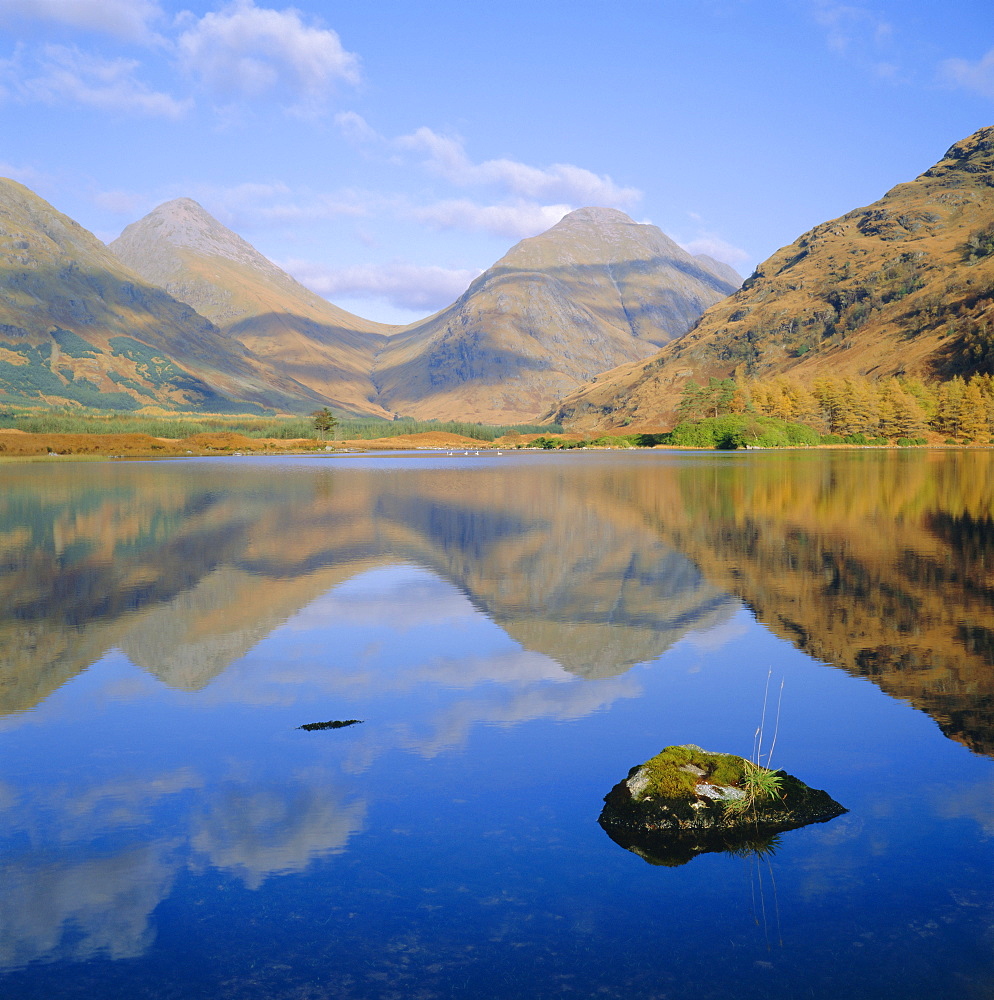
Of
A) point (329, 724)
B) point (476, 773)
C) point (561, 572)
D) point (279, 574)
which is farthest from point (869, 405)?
point (476, 773)

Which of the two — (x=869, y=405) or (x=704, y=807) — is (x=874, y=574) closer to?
(x=704, y=807)

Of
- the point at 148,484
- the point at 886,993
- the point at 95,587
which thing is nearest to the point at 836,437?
the point at 148,484

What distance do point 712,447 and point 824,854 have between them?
496 ft

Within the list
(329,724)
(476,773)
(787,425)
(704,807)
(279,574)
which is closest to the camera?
(704,807)

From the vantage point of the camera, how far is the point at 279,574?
24.4m

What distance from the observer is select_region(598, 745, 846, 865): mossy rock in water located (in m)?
8.53

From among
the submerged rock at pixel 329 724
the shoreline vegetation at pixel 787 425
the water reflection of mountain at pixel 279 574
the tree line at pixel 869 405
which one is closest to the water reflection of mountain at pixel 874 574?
the water reflection of mountain at pixel 279 574

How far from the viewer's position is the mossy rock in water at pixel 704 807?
8.53m

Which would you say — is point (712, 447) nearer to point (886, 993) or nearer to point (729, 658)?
point (729, 658)

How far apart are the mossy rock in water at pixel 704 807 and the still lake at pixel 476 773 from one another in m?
0.24

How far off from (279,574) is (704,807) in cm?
1764

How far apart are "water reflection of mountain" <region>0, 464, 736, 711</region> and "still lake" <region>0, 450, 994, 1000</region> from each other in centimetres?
16

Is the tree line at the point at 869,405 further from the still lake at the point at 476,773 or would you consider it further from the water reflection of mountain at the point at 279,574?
the still lake at the point at 476,773

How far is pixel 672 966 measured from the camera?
661 cm
